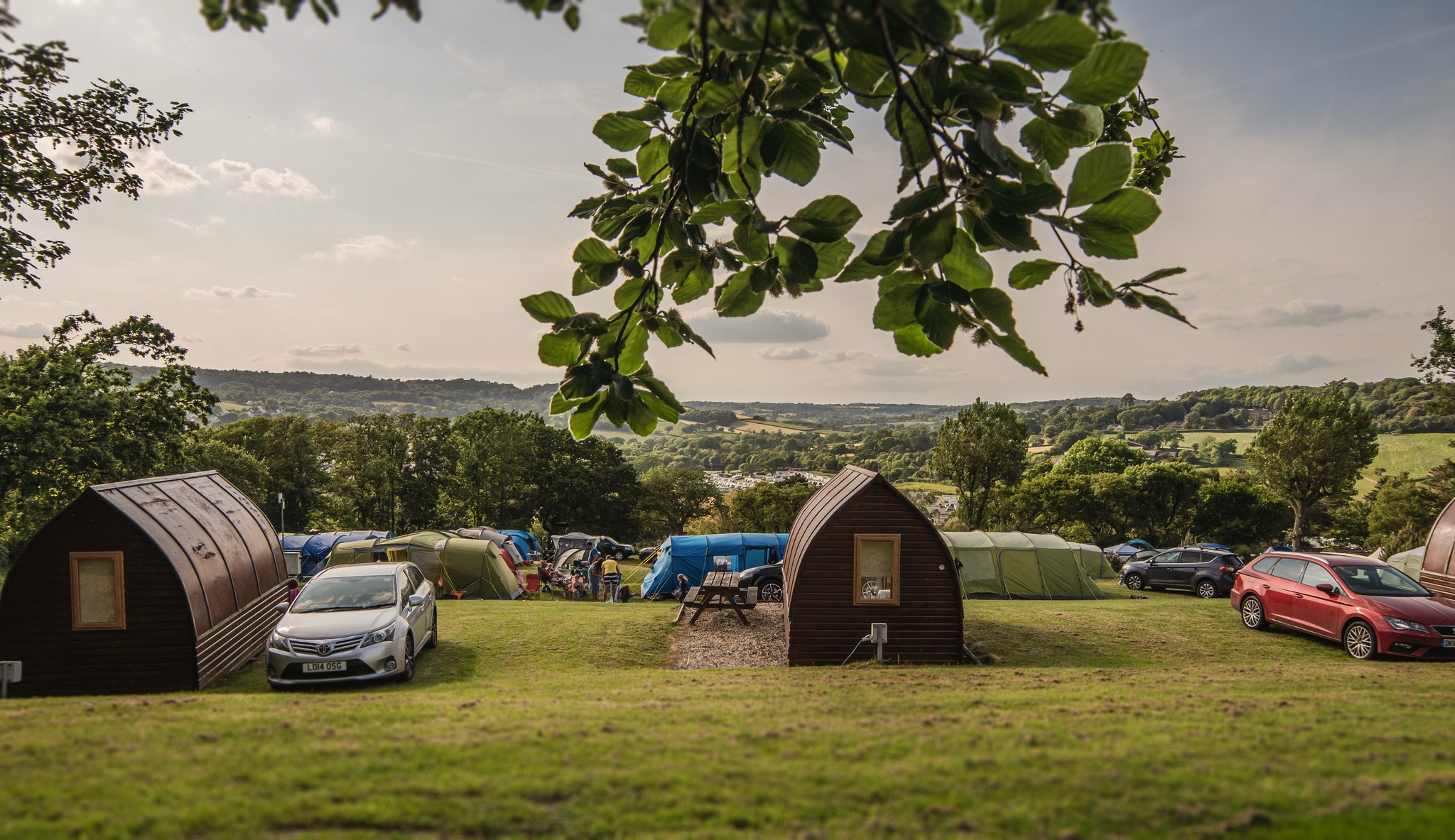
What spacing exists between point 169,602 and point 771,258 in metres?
10.1

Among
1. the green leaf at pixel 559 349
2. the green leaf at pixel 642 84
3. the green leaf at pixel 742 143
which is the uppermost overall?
the green leaf at pixel 642 84

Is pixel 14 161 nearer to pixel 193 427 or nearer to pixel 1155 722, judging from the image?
pixel 193 427

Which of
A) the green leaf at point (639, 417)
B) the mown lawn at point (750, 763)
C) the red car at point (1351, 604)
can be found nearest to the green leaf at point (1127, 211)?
the green leaf at point (639, 417)

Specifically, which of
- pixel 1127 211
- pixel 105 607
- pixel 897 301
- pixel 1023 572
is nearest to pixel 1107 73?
pixel 1127 211

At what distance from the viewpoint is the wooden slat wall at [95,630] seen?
344 inches

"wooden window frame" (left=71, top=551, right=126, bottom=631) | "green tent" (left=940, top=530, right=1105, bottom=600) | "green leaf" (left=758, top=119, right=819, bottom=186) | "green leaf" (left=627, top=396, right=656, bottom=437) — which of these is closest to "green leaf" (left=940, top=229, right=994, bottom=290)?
"green leaf" (left=758, top=119, right=819, bottom=186)

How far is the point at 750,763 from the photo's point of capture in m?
3.45

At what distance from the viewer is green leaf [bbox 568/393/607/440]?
2393 millimetres

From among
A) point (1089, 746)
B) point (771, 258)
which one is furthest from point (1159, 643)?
point (771, 258)

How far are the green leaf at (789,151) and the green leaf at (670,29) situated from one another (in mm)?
502

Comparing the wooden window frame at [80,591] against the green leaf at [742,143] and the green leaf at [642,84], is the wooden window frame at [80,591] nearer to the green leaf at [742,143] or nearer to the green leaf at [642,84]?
the green leaf at [642,84]

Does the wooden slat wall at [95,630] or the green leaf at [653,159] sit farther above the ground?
the green leaf at [653,159]

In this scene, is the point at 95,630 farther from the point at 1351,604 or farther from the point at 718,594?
the point at 1351,604

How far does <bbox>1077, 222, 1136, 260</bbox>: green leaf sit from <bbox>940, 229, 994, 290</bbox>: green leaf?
0.27 m
